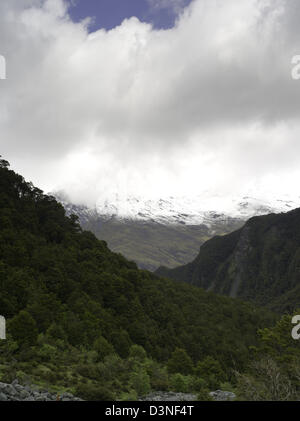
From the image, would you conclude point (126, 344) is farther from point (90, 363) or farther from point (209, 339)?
point (209, 339)

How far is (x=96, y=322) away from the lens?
145 feet

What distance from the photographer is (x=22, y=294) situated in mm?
39812

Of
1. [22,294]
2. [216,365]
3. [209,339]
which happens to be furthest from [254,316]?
[22,294]

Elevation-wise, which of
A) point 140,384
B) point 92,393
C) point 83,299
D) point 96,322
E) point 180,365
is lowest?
point 92,393

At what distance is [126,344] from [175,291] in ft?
131

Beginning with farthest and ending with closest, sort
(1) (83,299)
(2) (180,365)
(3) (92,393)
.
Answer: (1) (83,299), (2) (180,365), (3) (92,393)

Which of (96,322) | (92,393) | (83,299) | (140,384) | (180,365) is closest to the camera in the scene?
(92,393)

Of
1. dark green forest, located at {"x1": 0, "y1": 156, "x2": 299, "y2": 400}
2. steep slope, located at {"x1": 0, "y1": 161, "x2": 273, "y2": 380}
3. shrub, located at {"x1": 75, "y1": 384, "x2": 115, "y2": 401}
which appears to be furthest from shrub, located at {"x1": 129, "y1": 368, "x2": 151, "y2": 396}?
steep slope, located at {"x1": 0, "y1": 161, "x2": 273, "y2": 380}

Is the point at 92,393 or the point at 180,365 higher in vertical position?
the point at 180,365

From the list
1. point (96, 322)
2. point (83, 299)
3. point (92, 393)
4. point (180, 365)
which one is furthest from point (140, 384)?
point (83, 299)

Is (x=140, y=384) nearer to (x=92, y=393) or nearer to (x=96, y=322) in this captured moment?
(x=92, y=393)

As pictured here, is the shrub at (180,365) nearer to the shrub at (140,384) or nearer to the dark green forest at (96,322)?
the dark green forest at (96,322)

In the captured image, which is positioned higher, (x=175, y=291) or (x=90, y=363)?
(x=175, y=291)

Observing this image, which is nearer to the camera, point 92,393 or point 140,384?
point 92,393
